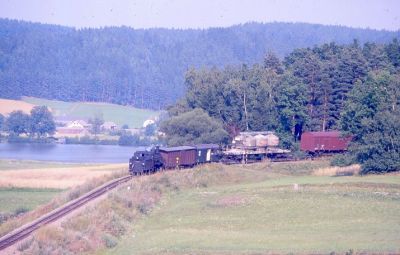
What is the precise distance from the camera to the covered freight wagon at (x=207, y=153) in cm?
7712

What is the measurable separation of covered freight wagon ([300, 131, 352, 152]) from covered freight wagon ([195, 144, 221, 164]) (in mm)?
11679

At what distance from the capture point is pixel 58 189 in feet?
247

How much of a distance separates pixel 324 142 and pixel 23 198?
3732 cm

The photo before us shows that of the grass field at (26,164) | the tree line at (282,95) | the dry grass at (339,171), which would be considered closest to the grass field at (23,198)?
the tree line at (282,95)

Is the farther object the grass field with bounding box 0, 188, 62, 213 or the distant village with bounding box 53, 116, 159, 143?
the distant village with bounding box 53, 116, 159, 143

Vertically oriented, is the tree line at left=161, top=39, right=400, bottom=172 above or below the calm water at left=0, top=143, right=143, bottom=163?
above

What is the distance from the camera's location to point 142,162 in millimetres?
67375

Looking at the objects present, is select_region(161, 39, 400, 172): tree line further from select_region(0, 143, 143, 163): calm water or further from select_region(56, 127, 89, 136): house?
select_region(56, 127, 89, 136): house

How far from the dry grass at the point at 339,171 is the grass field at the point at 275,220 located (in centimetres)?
698

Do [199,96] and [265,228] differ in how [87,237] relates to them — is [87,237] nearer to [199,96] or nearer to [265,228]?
[265,228]

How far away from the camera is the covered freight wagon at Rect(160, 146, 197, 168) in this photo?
70.9m

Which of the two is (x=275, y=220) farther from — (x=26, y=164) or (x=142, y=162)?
(x=26, y=164)

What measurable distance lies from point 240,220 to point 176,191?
1810 centimetres

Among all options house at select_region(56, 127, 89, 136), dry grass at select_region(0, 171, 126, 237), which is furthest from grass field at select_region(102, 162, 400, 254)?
house at select_region(56, 127, 89, 136)
